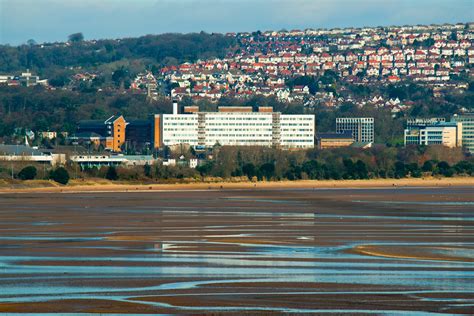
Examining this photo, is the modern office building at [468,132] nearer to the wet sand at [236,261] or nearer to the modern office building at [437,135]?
the modern office building at [437,135]

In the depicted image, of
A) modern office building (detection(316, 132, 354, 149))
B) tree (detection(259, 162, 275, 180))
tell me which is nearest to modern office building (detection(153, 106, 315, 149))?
modern office building (detection(316, 132, 354, 149))

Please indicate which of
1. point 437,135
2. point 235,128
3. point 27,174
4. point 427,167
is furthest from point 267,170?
point 235,128

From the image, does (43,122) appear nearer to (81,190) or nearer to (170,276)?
(81,190)

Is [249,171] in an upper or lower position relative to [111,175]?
upper

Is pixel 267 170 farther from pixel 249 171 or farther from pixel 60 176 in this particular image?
pixel 60 176

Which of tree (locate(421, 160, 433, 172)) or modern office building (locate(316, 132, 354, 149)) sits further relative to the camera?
modern office building (locate(316, 132, 354, 149))

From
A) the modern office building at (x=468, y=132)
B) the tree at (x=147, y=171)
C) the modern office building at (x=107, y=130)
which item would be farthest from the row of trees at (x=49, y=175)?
the modern office building at (x=468, y=132)

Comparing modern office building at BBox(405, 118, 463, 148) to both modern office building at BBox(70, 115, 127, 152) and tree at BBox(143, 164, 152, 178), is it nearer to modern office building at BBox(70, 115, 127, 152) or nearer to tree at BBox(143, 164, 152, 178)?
modern office building at BBox(70, 115, 127, 152)
